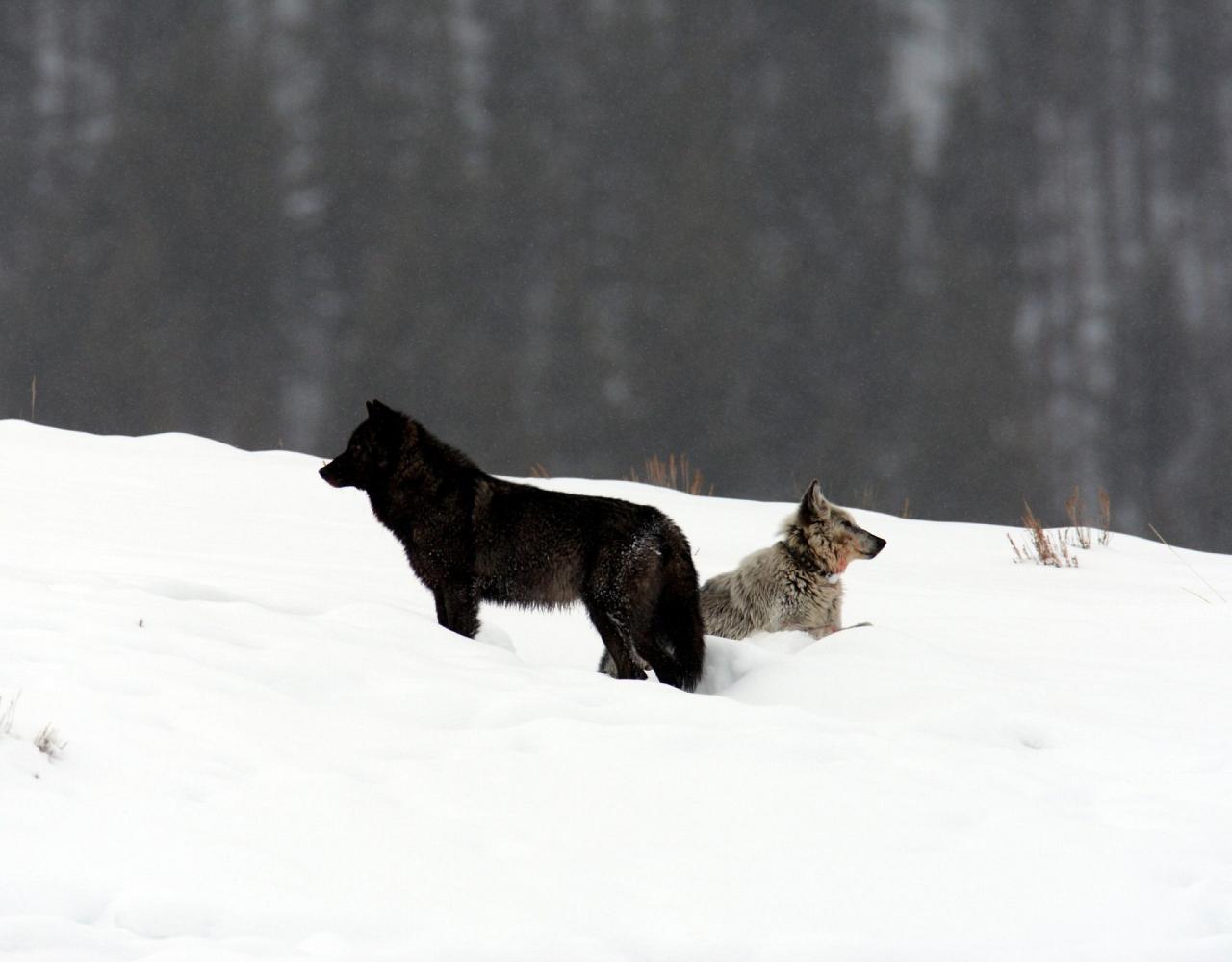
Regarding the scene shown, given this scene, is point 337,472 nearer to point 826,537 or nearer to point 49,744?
point 826,537

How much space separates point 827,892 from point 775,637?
11.0 feet

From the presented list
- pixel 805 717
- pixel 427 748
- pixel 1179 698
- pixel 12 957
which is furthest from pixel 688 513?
pixel 12 957

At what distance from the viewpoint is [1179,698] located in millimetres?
6062

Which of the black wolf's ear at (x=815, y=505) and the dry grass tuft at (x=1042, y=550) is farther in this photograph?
the dry grass tuft at (x=1042, y=550)

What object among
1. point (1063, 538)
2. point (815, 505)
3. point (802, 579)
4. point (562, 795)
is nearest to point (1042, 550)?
point (1063, 538)

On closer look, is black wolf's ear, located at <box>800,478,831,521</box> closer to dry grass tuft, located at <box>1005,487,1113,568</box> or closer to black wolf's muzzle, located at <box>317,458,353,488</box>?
black wolf's muzzle, located at <box>317,458,353,488</box>

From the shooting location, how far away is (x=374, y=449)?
6.46m

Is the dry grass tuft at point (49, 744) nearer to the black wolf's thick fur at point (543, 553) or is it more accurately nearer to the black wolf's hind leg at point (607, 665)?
the black wolf's thick fur at point (543, 553)

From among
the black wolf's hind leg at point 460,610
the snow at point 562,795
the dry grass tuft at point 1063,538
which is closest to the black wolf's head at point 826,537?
the snow at point 562,795

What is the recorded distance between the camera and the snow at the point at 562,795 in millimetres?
3092

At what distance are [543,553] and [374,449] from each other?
1.12 meters

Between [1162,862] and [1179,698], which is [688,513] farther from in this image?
[1162,862]

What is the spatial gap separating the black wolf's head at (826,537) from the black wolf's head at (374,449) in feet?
8.19

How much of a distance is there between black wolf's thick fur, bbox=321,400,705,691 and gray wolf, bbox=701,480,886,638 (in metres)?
1.50
